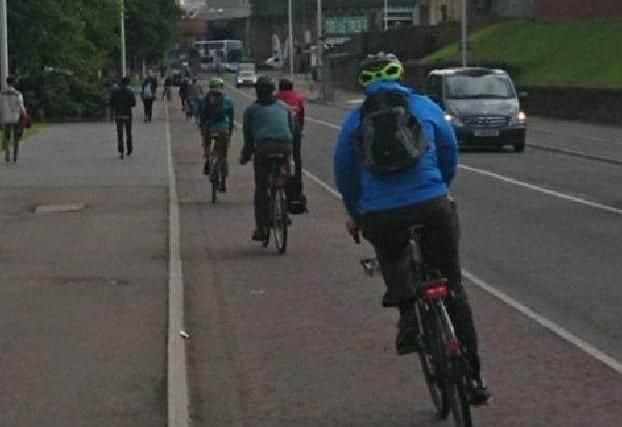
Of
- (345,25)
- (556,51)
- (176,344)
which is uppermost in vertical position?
(176,344)

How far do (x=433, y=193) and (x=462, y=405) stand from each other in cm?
104

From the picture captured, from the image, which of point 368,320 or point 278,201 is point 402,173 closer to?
point 368,320

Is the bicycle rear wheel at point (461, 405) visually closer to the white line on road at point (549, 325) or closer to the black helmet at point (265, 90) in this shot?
the white line on road at point (549, 325)

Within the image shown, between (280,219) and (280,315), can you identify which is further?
(280,219)

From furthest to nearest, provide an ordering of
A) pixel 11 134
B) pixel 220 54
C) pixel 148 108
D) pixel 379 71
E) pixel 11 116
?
pixel 220 54 → pixel 148 108 → pixel 11 134 → pixel 11 116 → pixel 379 71

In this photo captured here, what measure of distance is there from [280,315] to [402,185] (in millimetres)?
4710

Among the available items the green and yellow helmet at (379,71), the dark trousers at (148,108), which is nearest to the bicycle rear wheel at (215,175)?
the green and yellow helmet at (379,71)

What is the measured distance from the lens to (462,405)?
7.95m

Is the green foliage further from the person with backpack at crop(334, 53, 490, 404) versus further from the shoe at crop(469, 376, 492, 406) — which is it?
Result: the shoe at crop(469, 376, 492, 406)

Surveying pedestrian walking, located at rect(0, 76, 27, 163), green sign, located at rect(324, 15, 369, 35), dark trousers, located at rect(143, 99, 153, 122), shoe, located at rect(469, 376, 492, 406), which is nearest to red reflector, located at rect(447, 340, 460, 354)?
shoe, located at rect(469, 376, 492, 406)

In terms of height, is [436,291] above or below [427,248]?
below

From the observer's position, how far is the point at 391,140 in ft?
26.5

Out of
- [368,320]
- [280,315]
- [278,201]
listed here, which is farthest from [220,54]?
[368,320]

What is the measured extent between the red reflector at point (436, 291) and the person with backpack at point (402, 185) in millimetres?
230
